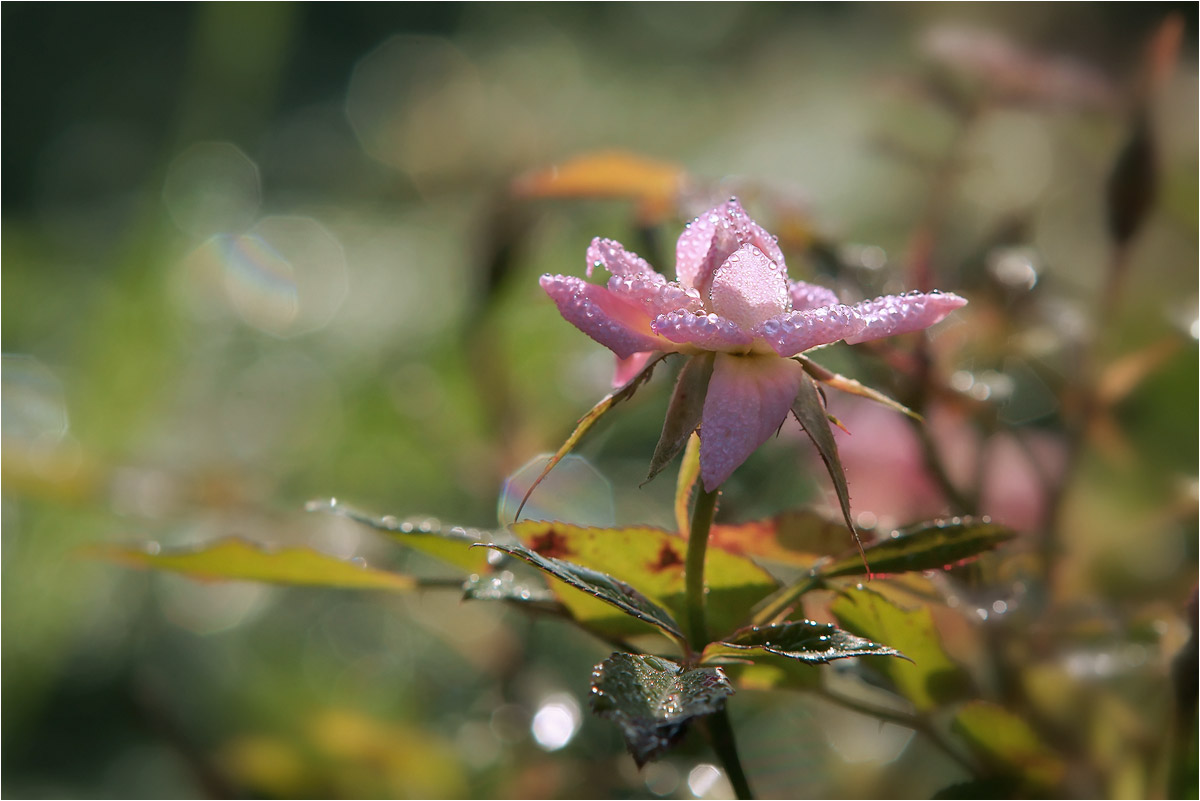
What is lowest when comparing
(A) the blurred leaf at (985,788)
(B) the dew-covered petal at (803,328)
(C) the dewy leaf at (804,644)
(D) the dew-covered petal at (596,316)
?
(A) the blurred leaf at (985,788)

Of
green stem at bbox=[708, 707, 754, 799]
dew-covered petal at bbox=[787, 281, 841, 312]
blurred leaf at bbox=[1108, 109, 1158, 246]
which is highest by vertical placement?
blurred leaf at bbox=[1108, 109, 1158, 246]

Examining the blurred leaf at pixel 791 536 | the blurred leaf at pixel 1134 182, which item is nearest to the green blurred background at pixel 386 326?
the blurred leaf at pixel 1134 182

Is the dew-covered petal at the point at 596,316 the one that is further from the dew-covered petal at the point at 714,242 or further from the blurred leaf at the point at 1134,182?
the blurred leaf at the point at 1134,182

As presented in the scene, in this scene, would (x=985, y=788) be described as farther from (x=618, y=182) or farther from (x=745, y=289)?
(x=618, y=182)

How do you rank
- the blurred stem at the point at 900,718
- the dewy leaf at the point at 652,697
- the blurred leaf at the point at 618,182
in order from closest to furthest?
the dewy leaf at the point at 652,697
the blurred stem at the point at 900,718
the blurred leaf at the point at 618,182

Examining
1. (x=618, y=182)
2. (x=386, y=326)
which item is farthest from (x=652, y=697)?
(x=386, y=326)

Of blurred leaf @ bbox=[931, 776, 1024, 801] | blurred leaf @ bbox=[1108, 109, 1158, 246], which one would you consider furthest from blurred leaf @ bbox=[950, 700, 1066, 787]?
blurred leaf @ bbox=[1108, 109, 1158, 246]

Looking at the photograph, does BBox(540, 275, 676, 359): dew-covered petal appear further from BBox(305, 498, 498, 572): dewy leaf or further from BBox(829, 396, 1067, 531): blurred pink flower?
BBox(829, 396, 1067, 531): blurred pink flower
